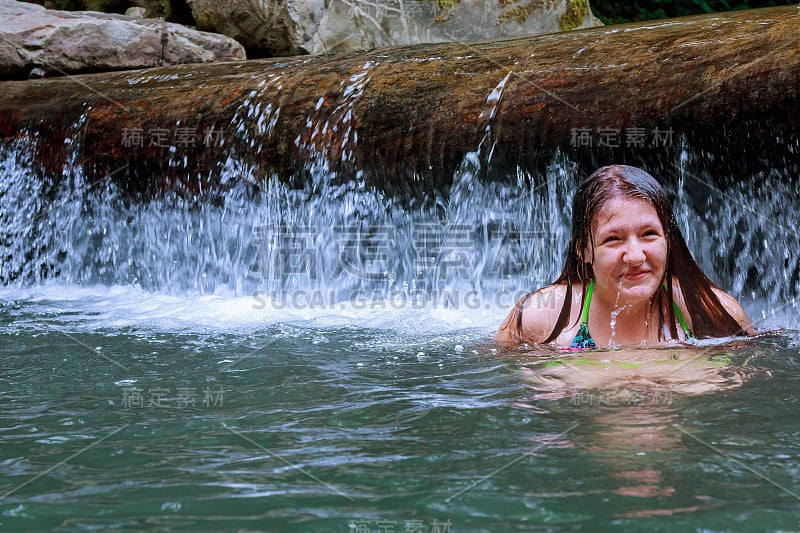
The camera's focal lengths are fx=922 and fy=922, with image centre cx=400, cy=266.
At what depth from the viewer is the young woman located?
3.07 metres

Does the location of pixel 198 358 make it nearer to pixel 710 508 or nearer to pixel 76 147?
pixel 710 508

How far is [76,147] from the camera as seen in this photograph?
6.23 meters

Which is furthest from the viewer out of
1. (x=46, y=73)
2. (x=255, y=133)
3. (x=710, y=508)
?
(x=46, y=73)

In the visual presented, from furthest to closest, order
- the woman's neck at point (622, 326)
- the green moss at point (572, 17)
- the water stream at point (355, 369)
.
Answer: the green moss at point (572, 17), the woman's neck at point (622, 326), the water stream at point (355, 369)

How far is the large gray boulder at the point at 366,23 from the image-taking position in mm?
8148

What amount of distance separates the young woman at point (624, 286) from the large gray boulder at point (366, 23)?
5.20m

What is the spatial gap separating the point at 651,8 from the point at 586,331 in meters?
9.87

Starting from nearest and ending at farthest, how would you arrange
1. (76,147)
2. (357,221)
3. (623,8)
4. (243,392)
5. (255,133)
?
(243,392), (357,221), (255,133), (76,147), (623,8)

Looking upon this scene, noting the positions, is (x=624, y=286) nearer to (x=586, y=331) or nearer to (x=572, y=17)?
(x=586, y=331)

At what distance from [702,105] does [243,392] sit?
8.26 ft

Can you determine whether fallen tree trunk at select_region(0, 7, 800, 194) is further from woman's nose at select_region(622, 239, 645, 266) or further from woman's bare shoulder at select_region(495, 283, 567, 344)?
woman's nose at select_region(622, 239, 645, 266)

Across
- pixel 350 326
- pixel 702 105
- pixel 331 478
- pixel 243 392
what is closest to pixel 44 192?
pixel 350 326

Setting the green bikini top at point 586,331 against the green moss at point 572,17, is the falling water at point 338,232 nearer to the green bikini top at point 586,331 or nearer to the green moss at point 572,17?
the green bikini top at point 586,331

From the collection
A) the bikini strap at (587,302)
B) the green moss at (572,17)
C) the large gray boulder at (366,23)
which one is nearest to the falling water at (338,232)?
the bikini strap at (587,302)
